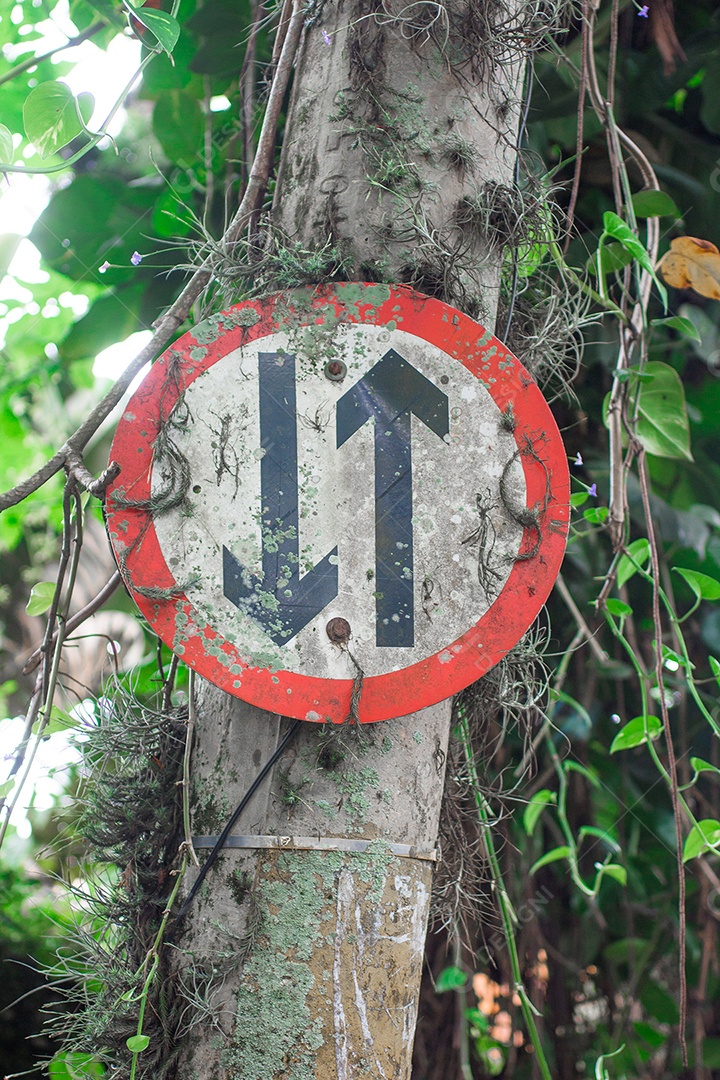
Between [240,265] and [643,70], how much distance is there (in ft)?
4.39

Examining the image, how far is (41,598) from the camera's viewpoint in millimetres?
1053

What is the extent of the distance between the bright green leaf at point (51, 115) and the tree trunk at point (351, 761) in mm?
214

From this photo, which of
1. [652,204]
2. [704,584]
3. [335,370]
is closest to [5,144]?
[335,370]

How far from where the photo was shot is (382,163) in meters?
0.86

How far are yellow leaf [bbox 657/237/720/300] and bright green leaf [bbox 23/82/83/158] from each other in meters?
0.77

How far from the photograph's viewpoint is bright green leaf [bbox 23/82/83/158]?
869 millimetres

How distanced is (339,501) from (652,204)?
0.71 meters

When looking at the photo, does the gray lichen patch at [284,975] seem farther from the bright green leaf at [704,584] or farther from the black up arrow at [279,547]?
the bright green leaf at [704,584]

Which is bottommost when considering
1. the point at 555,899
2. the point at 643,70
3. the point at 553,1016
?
the point at 553,1016

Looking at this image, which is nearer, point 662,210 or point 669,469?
point 662,210

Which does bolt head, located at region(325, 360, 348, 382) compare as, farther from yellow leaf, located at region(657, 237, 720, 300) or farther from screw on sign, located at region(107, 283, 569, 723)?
yellow leaf, located at region(657, 237, 720, 300)

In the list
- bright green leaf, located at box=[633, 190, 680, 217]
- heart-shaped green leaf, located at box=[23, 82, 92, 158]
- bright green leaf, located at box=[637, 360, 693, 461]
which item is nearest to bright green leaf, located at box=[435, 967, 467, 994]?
bright green leaf, located at box=[637, 360, 693, 461]

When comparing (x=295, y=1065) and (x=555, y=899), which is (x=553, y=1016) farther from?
(x=295, y=1065)

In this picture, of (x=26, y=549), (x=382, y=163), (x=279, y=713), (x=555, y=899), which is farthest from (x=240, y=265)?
(x=26, y=549)
